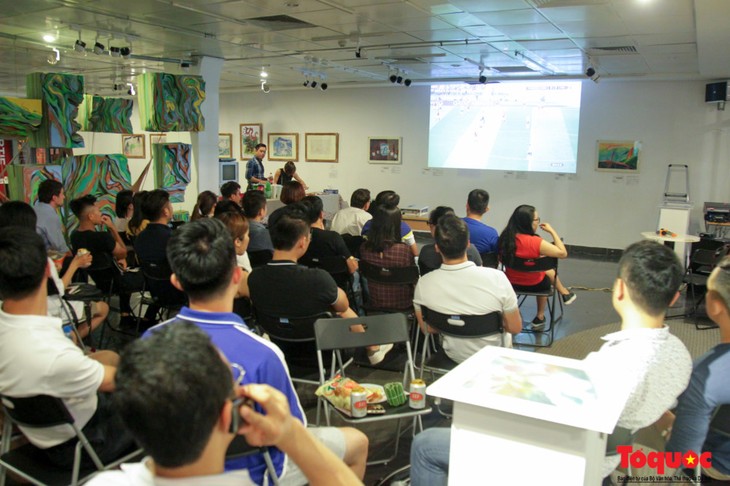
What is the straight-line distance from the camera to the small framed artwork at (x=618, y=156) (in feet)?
29.6

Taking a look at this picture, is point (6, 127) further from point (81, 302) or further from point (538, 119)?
point (538, 119)

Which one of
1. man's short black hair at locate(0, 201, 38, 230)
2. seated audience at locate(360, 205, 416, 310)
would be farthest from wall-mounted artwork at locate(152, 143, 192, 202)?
seated audience at locate(360, 205, 416, 310)

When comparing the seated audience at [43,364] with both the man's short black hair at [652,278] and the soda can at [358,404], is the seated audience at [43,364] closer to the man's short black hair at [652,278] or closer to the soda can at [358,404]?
the soda can at [358,404]

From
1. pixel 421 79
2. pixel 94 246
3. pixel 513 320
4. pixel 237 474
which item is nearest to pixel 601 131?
pixel 421 79

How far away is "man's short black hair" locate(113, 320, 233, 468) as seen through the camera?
0.99 metres

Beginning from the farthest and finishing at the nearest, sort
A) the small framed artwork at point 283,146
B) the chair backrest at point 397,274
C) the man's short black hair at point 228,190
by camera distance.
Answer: the small framed artwork at point 283,146, the man's short black hair at point 228,190, the chair backrest at point 397,274

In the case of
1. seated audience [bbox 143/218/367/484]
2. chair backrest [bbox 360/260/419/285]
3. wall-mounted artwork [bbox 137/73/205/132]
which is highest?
wall-mounted artwork [bbox 137/73/205/132]

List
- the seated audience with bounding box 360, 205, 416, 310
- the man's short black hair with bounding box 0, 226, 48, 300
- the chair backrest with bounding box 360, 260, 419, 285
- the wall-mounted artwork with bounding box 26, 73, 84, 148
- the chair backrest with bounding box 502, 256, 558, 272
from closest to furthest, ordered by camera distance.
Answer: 1. the man's short black hair with bounding box 0, 226, 48, 300
2. the chair backrest with bounding box 360, 260, 419, 285
3. the seated audience with bounding box 360, 205, 416, 310
4. the chair backrest with bounding box 502, 256, 558, 272
5. the wall-mounted artwork with bounding box 26, 73, 84, 148

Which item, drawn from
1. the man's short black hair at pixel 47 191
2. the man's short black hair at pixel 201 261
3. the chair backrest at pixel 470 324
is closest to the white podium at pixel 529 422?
the man's short black hair at pixel 201 261

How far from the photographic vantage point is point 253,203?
190 inches

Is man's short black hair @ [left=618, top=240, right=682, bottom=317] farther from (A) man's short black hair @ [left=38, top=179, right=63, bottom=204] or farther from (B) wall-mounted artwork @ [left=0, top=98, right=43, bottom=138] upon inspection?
(B) wall-mounted artwork @ [left=0, top=98, right=43, bottom=138]

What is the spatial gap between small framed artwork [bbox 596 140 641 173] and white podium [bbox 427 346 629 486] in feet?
27.8

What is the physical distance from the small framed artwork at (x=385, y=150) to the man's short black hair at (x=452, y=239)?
26.1ft

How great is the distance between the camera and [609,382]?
1.51 metres
